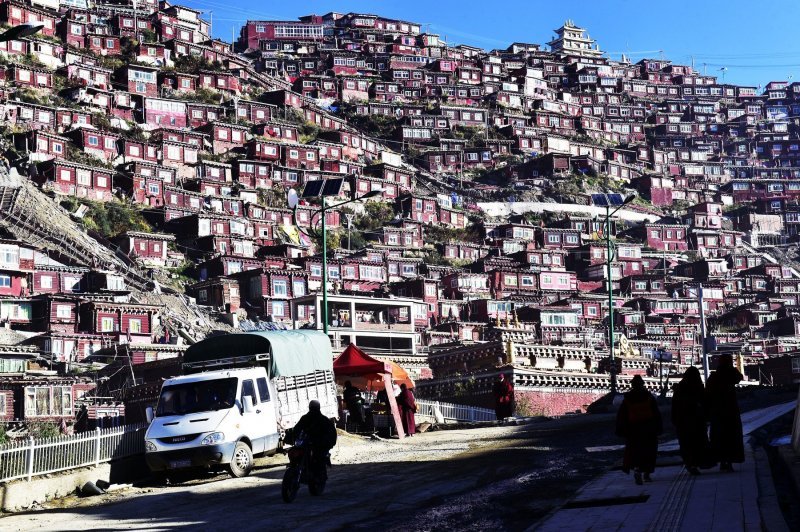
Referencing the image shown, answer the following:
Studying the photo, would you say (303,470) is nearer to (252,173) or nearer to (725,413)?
(725,413)

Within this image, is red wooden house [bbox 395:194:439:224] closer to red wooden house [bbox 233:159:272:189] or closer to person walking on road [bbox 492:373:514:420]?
red wooden house [bbox 233:159:272:189]

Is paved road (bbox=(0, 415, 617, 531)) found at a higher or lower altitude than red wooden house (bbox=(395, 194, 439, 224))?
lower

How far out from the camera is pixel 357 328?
70875 mm

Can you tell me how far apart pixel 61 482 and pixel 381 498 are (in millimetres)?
6609

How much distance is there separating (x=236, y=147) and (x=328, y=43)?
6382cm

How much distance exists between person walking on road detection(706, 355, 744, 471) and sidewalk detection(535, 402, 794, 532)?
284 mm

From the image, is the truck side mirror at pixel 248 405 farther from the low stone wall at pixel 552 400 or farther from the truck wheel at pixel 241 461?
the low stone wall at pixel 552 400

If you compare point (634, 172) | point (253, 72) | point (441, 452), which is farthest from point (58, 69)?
point (441, 452)

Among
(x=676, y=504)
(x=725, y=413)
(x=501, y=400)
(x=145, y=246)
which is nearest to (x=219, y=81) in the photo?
(x=145, y=246)

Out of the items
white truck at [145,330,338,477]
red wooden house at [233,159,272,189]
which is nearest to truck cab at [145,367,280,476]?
white truck at [145,330,338,477]

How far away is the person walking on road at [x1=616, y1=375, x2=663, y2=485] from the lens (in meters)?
16.9

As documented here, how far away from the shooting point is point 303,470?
18.1 m

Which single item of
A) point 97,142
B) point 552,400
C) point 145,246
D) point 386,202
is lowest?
point 552,400

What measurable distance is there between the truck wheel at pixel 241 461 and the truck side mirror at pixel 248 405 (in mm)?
685
